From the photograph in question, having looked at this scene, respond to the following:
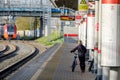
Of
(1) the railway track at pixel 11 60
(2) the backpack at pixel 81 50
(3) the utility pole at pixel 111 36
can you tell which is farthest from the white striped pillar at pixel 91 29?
(3) the utility pole at pixel 111 36

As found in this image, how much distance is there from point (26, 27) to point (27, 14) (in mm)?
35440

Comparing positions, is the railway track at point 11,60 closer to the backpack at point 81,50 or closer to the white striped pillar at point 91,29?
the backpack at point 81,50

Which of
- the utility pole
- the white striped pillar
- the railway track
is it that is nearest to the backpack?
the white striped pillar

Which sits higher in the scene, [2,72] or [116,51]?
[116,51]

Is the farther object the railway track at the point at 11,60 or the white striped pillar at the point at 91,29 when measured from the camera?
the railway track at the point at 11,60

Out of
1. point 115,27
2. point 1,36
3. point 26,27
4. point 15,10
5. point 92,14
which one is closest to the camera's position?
point 115,27

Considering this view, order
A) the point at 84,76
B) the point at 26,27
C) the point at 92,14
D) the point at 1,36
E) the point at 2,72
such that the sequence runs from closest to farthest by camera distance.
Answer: the point at 92,14 → the point at 84,76 → the point at 2,72 → the point at 1,36 → the point at 26,27

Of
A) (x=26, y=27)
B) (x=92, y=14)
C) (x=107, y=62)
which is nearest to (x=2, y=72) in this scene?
(x=92, y=14)

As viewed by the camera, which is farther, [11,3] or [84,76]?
[11,3]

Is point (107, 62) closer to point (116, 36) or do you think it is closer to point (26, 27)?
point (116, 36)

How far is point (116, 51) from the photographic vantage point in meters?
7.59

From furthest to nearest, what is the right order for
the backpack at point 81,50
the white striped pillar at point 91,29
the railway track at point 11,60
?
1. the railway track at point 11,60
2. the backpack at point 81,50
3. the white striped pillar at point 91,29

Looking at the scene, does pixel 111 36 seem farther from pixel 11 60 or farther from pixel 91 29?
pixel 11 60

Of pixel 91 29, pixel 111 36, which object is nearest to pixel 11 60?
pixel 91 29
